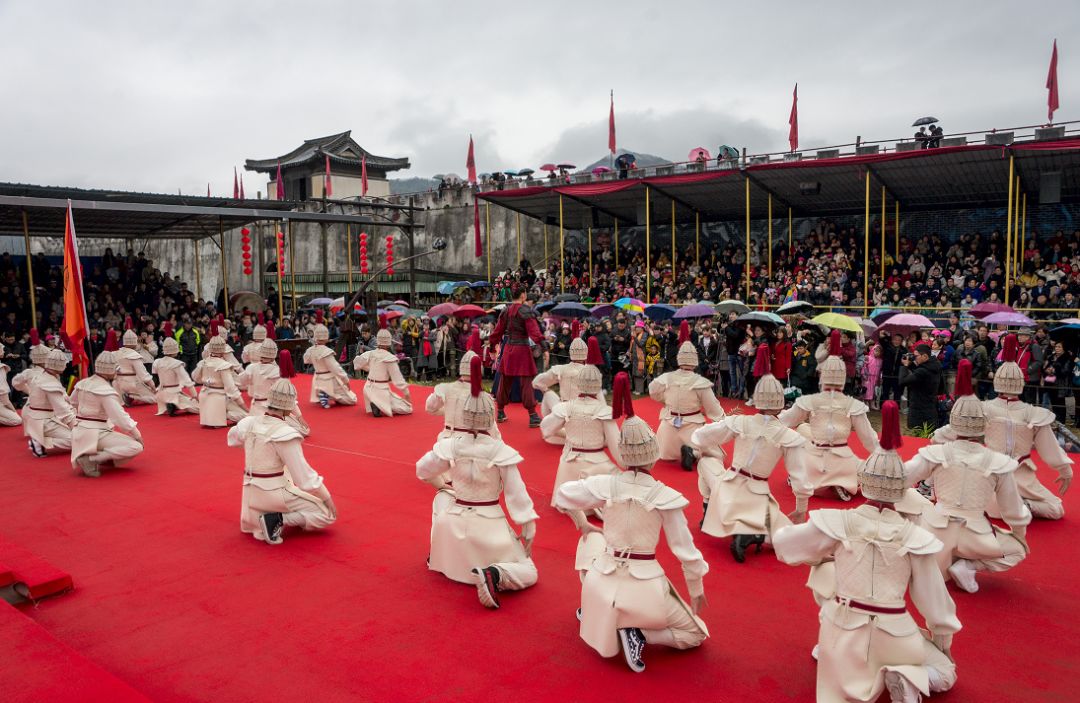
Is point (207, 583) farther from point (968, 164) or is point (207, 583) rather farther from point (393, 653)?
point (968, 164)

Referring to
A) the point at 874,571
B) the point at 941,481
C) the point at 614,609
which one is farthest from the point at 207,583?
the point at 941,481

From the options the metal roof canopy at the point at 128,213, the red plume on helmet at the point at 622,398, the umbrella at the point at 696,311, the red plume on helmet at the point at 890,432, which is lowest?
the red plume on helmet at the point at 890,432

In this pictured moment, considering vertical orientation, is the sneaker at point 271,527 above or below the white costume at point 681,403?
below

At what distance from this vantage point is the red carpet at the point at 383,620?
3801mm

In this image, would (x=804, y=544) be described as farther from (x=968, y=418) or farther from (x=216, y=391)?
(x=216, y=391)

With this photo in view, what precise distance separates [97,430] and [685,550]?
22.1 ft

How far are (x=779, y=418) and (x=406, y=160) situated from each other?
112 ft

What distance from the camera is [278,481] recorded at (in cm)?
598

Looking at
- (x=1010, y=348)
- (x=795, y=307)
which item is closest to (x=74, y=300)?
(x=1010, y=348)

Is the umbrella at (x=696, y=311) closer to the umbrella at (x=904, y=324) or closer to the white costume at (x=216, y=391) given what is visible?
the umbrella at (x=904, y=324)

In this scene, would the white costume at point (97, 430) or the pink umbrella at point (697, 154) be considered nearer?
the white costume at point (97, 430)

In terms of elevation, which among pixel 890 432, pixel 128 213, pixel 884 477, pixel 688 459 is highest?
pixel 128 213

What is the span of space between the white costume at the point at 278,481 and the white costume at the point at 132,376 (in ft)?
17.3

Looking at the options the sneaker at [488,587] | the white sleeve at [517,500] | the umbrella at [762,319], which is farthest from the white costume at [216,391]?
the umbrella at [762,319]
